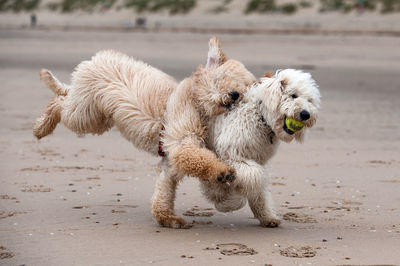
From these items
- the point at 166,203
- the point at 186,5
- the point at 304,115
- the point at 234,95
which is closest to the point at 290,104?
the point at 304,115

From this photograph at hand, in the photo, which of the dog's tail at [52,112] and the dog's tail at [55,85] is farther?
the dog's tail at [55,85]

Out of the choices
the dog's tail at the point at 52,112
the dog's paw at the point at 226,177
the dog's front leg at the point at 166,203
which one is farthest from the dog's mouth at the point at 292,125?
the dog's tail at the point at 52,112

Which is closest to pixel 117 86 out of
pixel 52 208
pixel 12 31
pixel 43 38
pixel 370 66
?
pixel 52 208

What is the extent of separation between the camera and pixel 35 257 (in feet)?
17.1

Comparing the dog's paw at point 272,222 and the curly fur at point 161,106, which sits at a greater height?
the curly fur at point 161,106

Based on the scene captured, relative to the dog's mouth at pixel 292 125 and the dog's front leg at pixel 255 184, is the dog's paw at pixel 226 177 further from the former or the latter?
the dog's mouth at pixel 292 125

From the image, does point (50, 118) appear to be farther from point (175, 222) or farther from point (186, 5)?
point (186, 5)

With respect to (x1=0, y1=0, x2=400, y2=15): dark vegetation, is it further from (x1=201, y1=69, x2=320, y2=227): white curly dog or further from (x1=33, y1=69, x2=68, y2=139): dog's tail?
(x1=201, y1=69, x2=320, y2=227): white curly dog

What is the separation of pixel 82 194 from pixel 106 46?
1971 cm

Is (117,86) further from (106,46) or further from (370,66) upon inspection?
(106,46)

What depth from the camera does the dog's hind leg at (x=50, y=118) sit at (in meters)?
6.73

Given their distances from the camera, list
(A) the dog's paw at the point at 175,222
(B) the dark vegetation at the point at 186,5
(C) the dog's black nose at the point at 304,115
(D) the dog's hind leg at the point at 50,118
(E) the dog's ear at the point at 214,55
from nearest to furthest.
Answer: (C) the dog's black nose at the point at 304,115 < (E) the dog's ear at the point at 214,55 < (A) the dog's paw at the point at 175,222 < (D) the dog's hind leg at the point at 50,118 < (B) the dark vegetation at the point at 186,5

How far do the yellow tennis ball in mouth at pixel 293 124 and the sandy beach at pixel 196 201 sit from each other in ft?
2.77

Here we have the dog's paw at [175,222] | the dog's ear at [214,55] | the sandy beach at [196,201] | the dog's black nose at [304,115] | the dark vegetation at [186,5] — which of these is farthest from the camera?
→ the dark vegetation at [186,5]
